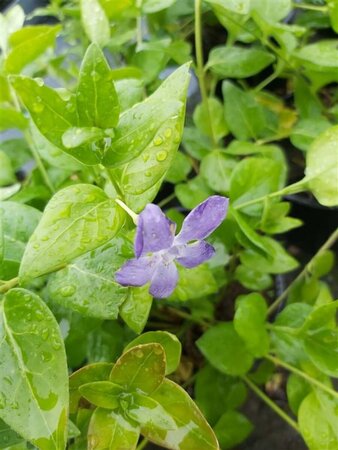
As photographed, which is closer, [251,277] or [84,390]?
[84,390]

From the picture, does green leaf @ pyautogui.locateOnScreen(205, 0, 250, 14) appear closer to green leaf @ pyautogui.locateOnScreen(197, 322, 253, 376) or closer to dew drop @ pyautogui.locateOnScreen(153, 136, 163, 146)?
dew drop @ pyautogui.locateOnScreen(153, 136, 163, 146)

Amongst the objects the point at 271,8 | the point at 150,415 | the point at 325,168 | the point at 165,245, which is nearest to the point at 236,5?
the point at 271,8

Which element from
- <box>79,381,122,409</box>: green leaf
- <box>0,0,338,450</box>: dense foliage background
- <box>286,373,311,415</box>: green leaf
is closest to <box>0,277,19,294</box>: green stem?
<box>0,0,338,450</box>: dense foliage background

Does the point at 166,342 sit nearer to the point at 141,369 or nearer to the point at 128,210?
the point at 141,369

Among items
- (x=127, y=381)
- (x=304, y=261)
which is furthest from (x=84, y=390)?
(x=304, y=261)

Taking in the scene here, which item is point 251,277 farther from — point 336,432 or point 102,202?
point 102,202
